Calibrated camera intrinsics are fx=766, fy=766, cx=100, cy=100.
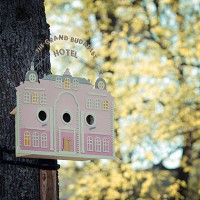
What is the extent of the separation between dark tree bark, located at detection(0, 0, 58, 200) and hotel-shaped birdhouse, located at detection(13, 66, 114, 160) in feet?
0.74

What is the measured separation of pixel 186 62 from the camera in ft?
41.8

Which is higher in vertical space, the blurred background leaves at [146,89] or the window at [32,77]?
the blurred background leaves at [146,89]

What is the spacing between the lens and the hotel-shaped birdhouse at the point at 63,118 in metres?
3.37

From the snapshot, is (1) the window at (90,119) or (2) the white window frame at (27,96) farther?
(1) the window at (90,119)

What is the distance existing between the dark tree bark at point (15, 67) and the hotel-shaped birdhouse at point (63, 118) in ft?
0.74

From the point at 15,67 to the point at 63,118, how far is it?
0.58 meters

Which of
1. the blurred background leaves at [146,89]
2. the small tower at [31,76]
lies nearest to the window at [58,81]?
the small tower at [31,76]

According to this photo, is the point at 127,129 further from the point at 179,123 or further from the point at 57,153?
the point at 57,153

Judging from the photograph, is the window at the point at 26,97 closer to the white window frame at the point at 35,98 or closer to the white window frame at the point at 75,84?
the white window frame at the point at 35,98

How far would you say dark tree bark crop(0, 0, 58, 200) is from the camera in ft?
12.3

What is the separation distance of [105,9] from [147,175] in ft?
9.19

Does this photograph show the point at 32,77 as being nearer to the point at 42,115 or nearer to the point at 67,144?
the point at 42,115

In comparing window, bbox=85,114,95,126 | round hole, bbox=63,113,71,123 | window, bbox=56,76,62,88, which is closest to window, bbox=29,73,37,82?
window, bbox=56,76,62,88

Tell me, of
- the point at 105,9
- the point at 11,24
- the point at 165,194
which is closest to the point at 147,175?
the point at 165,194
